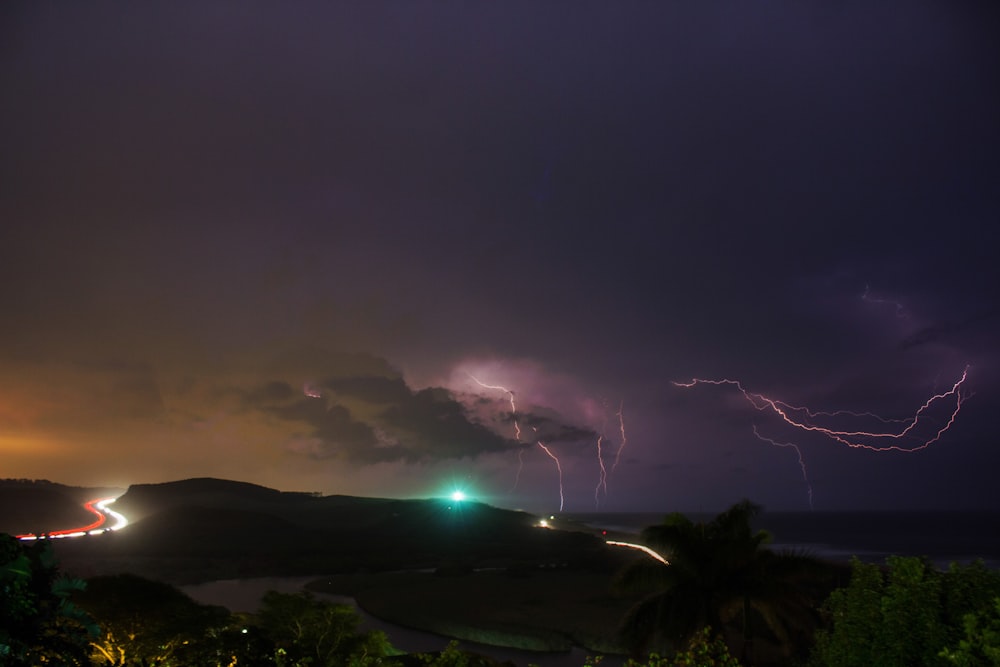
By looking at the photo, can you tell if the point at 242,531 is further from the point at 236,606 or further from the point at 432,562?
the point at 236,606

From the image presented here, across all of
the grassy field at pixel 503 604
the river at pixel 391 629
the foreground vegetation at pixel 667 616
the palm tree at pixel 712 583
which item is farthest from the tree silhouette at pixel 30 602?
the grassy field at pixel 503 604

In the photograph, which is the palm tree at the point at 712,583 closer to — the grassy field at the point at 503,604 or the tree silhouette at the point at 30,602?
the grassy field at the point at 503,604

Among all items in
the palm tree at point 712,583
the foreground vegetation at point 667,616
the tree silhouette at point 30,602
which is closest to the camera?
the tree silhouette at point 30,602

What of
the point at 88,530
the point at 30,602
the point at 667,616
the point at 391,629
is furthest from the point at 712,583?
the point at 88,530

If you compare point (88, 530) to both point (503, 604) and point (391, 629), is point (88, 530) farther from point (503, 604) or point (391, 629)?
point (503, 604)

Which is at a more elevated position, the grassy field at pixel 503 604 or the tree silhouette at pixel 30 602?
the tree silhouette at pixel 30 602

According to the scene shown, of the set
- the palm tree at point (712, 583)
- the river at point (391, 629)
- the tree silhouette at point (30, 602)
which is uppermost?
the tree silhouette at point (30, 602)
